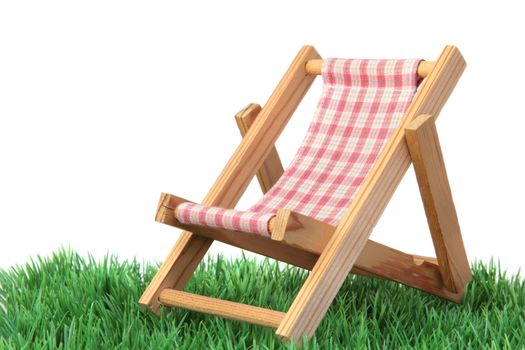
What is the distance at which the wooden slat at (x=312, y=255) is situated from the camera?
17.0 feet

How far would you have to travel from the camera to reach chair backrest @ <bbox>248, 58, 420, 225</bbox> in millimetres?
5418

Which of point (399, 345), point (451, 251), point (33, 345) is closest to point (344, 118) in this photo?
point (451, 251)

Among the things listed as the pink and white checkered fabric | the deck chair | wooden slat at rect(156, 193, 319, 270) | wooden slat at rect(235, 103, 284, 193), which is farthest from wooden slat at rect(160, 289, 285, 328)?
wooden slat at rect(235, 103, 284, 193)

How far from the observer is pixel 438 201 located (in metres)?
5.30

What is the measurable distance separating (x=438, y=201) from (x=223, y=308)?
3.60ft

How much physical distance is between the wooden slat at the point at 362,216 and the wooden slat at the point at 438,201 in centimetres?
7

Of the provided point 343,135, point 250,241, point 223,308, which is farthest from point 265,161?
point 223,308

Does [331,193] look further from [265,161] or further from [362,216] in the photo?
[265,161]

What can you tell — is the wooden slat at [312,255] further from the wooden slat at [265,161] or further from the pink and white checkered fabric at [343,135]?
the wooden slat at [265,161]

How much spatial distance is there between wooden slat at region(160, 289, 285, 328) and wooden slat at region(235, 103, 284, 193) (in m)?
0.83

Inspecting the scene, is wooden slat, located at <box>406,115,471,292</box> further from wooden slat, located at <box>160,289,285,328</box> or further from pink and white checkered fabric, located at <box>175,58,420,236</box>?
wooden slat, located at <box>160,289,285,328</box>

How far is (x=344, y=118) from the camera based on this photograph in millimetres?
5648

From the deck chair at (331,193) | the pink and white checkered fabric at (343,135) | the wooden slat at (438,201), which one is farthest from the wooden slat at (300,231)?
the wooden slat at (438,201)

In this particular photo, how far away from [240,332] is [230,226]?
0.53m
